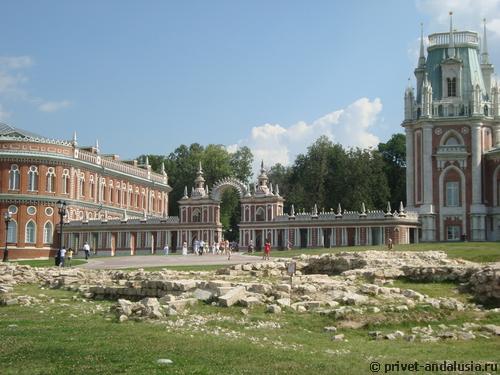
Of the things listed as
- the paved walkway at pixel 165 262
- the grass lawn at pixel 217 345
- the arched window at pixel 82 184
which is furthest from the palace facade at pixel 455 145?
the grass lawn at pixel 217 345

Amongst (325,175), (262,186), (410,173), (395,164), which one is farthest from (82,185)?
(395,164)

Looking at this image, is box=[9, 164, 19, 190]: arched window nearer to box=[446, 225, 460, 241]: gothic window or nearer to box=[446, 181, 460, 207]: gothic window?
box=[446, 181, 460, 207]: gothic window

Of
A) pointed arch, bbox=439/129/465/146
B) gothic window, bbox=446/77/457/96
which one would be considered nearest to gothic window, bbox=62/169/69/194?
pointed arch, bbox=439/129/465/146

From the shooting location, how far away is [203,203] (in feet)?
264

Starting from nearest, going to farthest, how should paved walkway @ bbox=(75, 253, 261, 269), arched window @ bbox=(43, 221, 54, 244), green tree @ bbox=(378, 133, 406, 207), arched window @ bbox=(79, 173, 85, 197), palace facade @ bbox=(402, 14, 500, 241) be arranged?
paved walkway @ bbox=(75, 253, 261, 269) → palace facade @ bbox=(402, 14, 500, 241) → arched window @ bbox=(43, 221, 54, 244) → arched window @ bbox=(79, 173, 85, 197) → green tree @ bbox=(378, 133, 406, 207)

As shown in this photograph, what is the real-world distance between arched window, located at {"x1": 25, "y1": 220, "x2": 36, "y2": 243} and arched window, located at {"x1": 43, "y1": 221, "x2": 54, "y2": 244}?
44.2 inches

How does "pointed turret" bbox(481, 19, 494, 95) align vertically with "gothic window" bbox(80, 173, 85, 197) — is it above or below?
above

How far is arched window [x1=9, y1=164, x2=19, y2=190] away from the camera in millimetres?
81750

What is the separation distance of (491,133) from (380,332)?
61769 mm

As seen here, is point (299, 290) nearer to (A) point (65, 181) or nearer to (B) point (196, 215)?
(B) point (196, 215)

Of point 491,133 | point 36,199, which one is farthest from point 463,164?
point 36,199

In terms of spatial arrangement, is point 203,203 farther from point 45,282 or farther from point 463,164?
point 45,282

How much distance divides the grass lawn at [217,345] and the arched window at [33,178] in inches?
2379

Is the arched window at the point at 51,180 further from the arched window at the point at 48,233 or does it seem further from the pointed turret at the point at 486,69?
the pointed turret at the point at 486,69
